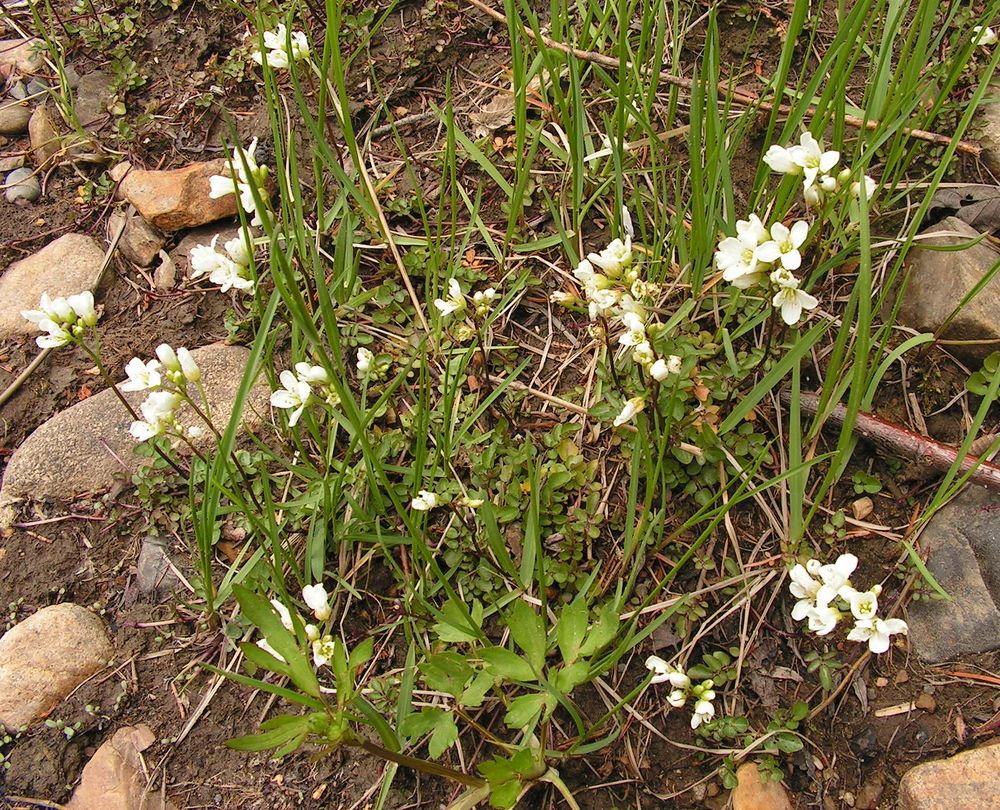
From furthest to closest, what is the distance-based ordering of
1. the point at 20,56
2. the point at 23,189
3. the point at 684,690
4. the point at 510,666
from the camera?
the point at 20,56 < the point at 23,189 < the point at 684,690 < the point at 510,666

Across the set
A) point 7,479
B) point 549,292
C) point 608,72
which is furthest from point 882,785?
point 7,479

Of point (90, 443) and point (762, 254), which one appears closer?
point (762, 254)

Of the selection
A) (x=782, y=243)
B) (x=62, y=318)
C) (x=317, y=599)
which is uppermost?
(x=782, y=243)

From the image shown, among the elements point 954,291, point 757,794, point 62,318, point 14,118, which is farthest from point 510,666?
point 14,118

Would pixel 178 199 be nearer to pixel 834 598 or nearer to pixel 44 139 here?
pixel 44 139

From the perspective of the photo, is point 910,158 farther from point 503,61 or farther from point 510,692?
point 510,692

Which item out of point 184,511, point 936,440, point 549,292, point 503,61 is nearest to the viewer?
point 936,440
